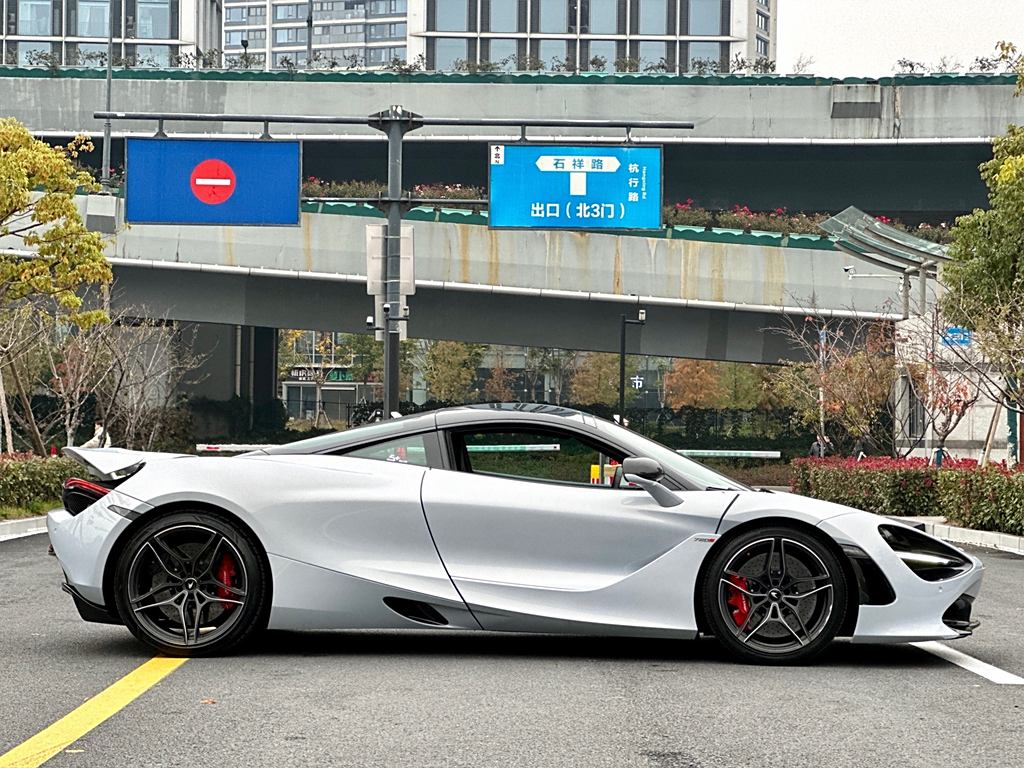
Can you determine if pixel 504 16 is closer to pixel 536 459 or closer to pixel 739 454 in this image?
pixel 739 454

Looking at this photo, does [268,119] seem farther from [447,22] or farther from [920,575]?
[447,22]

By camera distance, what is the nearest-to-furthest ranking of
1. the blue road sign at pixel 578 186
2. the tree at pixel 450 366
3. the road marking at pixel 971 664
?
1. the road marking at pixel 971 664
2. the blue road sign at pixel 578 186
3. the tree at pixel 450 366

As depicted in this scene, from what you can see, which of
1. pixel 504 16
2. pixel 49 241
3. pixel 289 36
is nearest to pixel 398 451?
pixel 49 241

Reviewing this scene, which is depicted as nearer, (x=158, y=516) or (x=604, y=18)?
(x=158, y=516)

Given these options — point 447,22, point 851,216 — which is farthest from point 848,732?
point 447,22

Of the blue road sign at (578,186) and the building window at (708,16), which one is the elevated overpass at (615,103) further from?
the building window at (708,16)

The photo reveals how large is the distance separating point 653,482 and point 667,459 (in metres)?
0.26

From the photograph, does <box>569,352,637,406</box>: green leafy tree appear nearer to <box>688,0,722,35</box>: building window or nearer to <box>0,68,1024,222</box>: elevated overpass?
<box>688,0,722,35</box>: building window

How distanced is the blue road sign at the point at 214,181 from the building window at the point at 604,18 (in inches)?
2705

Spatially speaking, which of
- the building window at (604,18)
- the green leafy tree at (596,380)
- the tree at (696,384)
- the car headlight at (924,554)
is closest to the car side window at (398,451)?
the car headlight at (924,554)

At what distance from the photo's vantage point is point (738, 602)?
25.3 feet

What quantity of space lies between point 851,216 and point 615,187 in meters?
8.10

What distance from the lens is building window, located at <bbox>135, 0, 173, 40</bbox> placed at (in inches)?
3521

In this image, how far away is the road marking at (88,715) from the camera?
5422 mm
